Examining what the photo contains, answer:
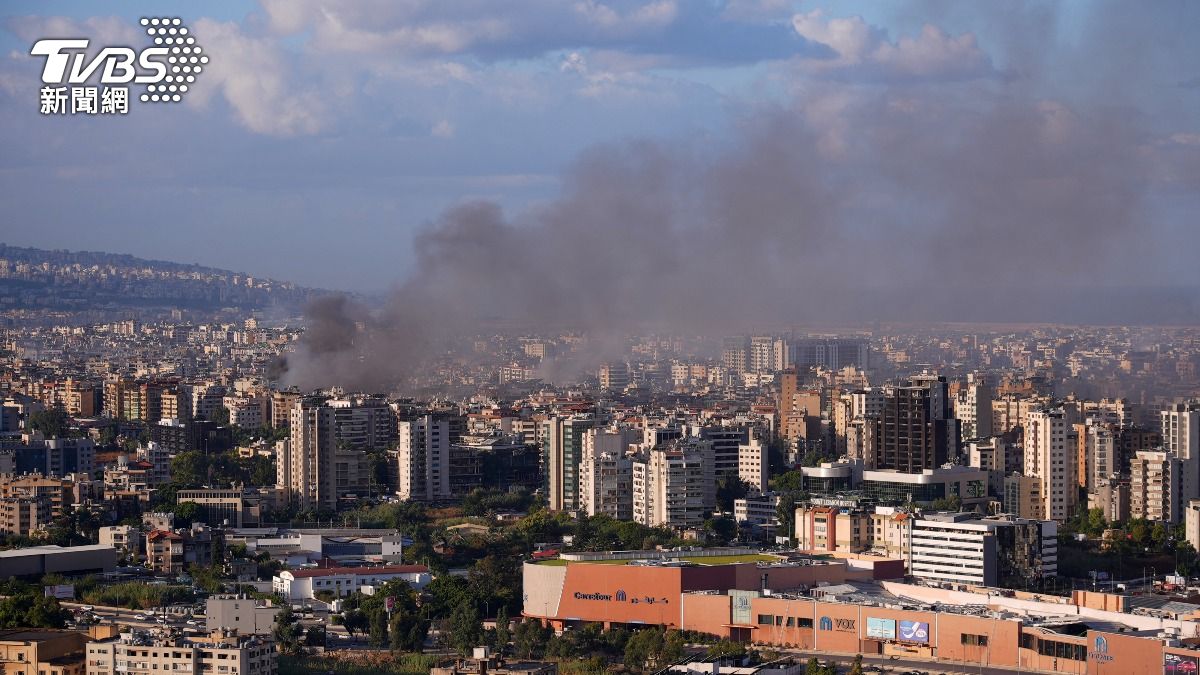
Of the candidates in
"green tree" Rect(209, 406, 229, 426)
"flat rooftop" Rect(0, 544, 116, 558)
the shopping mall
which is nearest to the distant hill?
"green tree" Rect(209, 406, 229, 426)

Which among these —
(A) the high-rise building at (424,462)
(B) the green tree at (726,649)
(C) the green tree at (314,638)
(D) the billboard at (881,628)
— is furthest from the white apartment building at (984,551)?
(A) the high-rise building at (424,462)

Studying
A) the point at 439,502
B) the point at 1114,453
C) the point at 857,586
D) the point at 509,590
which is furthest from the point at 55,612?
the point at 1114,453

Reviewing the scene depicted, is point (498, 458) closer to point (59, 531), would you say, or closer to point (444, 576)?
point (59, 531)

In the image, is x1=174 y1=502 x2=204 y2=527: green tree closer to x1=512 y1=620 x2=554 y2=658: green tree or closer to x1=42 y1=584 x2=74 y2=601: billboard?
x1=42 y1=584 x2=74 y2=601: billboard

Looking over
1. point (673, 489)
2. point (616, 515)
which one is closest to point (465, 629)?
point (673, 489)

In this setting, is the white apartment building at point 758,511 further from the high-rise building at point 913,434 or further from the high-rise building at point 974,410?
the high-rise building at point 974,410

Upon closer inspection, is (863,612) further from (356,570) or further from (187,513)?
(187,513)
